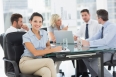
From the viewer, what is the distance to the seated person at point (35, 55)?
2.90 meters

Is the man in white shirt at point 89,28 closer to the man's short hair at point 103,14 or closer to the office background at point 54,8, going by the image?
the man's short hair at point 103,14

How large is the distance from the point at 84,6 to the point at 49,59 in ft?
13.1

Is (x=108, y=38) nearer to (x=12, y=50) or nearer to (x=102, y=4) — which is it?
(x=12, y=50)

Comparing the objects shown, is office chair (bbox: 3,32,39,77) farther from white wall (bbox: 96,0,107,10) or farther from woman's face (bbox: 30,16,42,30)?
white wall (bbox: 96,0,107,10)

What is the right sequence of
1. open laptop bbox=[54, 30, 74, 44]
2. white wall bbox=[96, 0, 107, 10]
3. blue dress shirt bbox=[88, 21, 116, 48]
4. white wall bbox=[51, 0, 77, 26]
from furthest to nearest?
white wall bbox=[96, 0, 107, 10] < white wall bbox=[51, 0, 77, 26] < open laptop bbox=[54, 30, 74, 44] < blue dress shirt bbox=[88, 21, 116, 48]

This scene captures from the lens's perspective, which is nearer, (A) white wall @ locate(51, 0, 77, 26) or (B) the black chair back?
(B) the black chair back

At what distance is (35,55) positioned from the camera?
9.68 feet

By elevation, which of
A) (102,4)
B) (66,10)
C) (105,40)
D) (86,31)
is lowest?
(105,40)

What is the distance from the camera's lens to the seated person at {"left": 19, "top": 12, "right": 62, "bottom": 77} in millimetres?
2896

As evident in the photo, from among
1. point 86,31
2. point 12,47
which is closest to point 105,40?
point 86,31

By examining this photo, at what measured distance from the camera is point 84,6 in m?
6.62

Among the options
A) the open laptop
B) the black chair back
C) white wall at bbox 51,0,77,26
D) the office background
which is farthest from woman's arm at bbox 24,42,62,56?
white wall at bbox 51,0,77,26

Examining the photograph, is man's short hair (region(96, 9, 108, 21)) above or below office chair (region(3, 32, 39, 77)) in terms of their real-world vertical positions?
above

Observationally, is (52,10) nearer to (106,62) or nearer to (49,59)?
(106,62)
